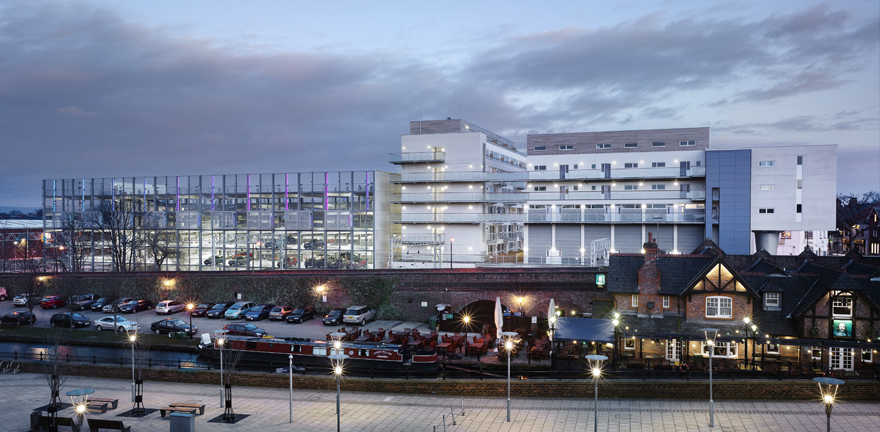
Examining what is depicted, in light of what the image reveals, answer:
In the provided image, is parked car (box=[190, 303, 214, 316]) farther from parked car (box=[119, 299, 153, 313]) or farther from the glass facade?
the glass facade

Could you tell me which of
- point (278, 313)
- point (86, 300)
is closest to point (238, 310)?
point (278, 313)

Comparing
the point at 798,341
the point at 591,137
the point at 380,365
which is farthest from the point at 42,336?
the point at 591,137

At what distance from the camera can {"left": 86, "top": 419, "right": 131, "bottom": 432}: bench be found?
792 inches

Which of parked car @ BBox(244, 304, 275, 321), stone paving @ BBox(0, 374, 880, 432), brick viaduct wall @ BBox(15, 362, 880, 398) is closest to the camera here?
Result: stone paving @ BBox(0, 374, 880, 432)

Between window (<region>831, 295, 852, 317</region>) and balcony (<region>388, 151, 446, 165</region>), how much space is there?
43765mm

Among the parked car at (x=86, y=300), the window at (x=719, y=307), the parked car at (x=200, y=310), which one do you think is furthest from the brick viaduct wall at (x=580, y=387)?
the parked car at (x=86, y=300)

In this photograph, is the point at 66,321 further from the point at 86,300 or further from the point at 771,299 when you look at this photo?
the point at 771,299

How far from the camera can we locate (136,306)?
47312 mm

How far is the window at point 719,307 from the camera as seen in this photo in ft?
100

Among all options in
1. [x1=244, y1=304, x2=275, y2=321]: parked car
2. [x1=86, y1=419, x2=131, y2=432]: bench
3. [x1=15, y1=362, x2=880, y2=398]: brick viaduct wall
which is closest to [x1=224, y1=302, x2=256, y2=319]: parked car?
[x1=244, y1=304, x2=275, y2=321]: parked car

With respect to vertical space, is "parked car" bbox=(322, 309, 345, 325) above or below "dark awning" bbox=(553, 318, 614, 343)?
below

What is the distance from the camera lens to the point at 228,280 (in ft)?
159

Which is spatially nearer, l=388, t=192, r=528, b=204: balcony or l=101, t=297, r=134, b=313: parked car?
l=101, t=297, r=134, b=313: parked car

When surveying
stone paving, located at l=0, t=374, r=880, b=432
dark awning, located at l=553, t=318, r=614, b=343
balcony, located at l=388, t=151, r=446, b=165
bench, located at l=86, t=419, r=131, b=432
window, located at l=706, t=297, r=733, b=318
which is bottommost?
stone paving, located at l=0, t=374, r=880, b=432
